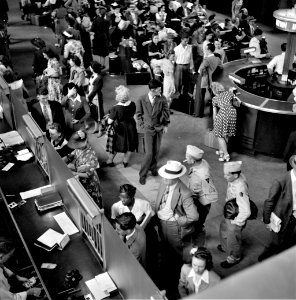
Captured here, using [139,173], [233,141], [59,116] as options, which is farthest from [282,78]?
[59,116]

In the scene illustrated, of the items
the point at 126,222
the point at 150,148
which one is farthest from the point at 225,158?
the point at 126,222

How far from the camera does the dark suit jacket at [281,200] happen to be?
4410mm

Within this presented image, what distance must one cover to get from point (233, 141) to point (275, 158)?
0.75 meters

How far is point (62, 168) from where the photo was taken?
14.4 ft

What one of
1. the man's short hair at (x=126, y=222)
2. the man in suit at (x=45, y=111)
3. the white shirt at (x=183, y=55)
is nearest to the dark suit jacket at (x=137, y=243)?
the man's short hair at (x=126, y=222)

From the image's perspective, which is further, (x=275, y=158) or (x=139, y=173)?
(x=275, y=158)

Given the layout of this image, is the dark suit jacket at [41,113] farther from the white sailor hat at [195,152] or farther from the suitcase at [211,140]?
the suitcase at [211,140]

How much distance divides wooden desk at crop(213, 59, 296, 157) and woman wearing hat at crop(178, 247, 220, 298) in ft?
13.6

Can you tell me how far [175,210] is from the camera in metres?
4.31

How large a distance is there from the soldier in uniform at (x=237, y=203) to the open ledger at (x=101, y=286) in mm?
1584

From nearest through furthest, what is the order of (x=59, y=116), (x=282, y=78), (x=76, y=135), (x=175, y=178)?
(x=175, y=178), (x=76, y=135), (x=59, y=116), (x=282, y=78)

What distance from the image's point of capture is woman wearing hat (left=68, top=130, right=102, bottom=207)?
5145 mm

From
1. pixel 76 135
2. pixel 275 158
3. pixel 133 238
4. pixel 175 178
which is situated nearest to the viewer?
pixel 133 238

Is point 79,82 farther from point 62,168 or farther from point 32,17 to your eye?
point 32,17
